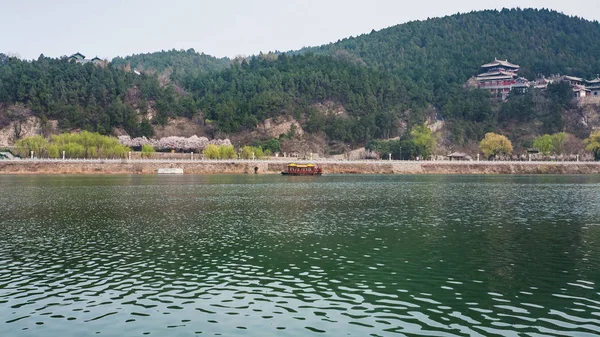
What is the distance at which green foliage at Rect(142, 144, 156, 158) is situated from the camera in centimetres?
16475

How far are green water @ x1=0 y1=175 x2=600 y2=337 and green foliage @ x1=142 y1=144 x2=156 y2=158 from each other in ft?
387

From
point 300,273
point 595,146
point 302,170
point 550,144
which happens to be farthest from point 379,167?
point 300,273

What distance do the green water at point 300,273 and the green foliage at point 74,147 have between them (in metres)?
105

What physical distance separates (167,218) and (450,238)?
2153 cm

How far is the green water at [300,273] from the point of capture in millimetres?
18266

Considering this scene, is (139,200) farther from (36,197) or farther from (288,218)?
(288,218)

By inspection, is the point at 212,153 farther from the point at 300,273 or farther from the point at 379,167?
the point at 300,273

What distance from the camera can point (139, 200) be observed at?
61.2 m

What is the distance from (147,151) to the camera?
169000 millimetres

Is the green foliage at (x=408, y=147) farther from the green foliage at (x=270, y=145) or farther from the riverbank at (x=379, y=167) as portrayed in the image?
the green foliage at (x=270, y=145)

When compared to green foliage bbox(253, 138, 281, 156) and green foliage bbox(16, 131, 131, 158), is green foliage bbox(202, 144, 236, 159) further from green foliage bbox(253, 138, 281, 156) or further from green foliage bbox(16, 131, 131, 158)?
green foliage bbox(16, 131, 131, 158)

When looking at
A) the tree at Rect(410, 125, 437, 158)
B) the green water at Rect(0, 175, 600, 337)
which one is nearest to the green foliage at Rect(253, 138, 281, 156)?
the tree at Rect(410, 125, 437, 158)

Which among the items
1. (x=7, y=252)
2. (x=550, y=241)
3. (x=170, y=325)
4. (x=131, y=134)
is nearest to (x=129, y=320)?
(x=170, y=325)

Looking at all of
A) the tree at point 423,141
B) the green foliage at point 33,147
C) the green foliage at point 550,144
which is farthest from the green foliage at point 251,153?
the green foliage at point 550,144
